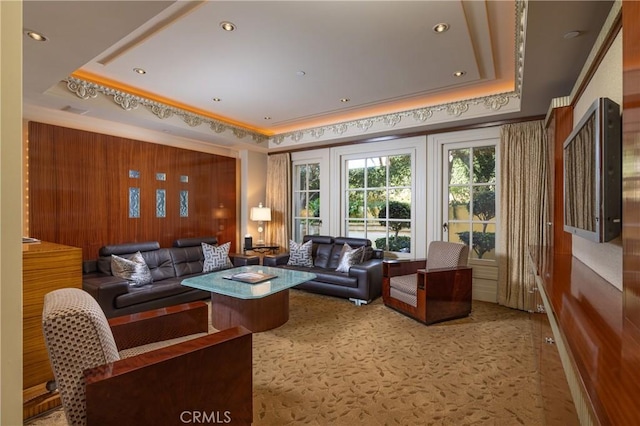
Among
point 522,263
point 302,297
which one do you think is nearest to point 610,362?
point 522,263

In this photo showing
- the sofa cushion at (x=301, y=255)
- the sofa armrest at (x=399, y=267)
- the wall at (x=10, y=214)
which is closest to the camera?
the wall at (x=10, y=214)

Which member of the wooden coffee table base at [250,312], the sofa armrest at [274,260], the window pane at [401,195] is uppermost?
the window pane at [401,195]

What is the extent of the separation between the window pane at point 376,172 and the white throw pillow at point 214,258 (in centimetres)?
255

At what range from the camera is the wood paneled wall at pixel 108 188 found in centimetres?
337

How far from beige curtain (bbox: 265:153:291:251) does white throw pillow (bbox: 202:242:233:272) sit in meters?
1.50

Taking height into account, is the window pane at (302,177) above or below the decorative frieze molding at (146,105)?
below

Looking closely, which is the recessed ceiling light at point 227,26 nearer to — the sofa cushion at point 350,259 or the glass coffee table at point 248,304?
the glass coffee table at point 248,304

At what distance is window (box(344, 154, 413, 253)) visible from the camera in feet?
15.6

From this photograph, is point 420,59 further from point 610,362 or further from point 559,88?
point 610,362

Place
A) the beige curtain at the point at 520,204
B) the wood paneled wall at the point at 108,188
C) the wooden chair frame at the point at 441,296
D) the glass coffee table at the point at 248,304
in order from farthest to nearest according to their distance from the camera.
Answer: the beige curtain at the point at 520,204 → the wood paneled wall at the point at 108,188 → the wooden chair frame at the point at 441,296 → the glass coffee table at the point at 248,304

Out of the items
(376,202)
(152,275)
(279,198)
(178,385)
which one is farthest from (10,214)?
(279,198)

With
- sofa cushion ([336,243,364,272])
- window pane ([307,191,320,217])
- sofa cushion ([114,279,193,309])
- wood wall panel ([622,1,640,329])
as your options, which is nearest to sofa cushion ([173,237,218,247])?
sofa cushion ([114,279,193,309])

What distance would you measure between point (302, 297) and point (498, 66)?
11.7ft

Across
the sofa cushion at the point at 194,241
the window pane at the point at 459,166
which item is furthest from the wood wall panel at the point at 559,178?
the sofa cushion at the point at 194,241
